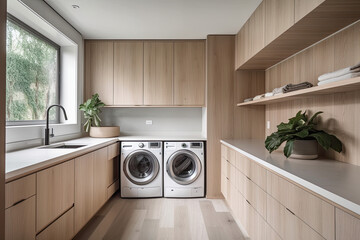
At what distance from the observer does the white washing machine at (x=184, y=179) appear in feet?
10.2

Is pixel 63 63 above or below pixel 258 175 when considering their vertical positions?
above

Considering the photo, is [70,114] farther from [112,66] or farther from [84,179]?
[84,179]

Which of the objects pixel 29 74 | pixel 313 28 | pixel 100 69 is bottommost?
pixel 29 74

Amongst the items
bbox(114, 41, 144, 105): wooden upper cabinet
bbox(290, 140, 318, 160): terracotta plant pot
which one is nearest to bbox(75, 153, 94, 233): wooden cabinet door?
bbox(114, 41, 144, 105): wooden upper cabinet

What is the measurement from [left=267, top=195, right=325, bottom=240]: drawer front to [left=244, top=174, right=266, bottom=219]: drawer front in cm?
9

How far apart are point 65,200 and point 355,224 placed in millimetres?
1867

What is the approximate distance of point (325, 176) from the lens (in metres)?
1.16

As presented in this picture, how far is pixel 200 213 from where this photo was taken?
8.68 feet

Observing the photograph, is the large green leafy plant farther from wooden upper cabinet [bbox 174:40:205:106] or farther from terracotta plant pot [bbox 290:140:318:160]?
terracotta plant pot [bbox 290:140:318:160]

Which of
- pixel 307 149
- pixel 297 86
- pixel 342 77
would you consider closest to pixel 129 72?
pixel 297 86

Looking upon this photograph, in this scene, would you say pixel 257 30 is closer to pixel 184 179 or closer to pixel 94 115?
pixel 184 179

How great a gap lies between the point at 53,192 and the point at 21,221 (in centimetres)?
32

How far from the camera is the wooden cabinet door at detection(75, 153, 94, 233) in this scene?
6.41 ft

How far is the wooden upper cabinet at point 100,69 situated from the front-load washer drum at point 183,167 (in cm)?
135
